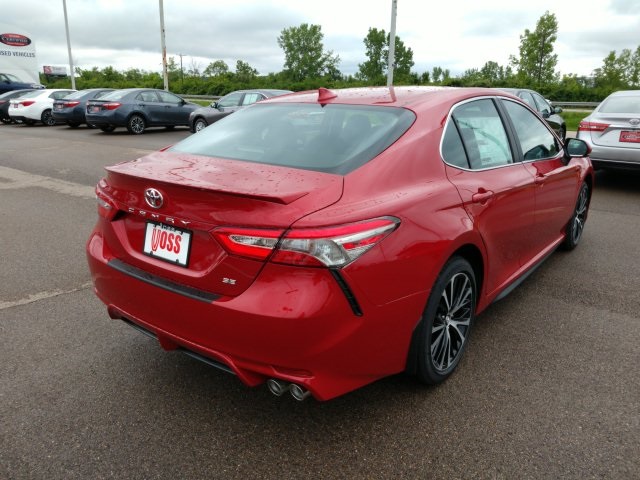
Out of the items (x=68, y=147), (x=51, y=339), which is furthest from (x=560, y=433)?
(x=68, y=147)

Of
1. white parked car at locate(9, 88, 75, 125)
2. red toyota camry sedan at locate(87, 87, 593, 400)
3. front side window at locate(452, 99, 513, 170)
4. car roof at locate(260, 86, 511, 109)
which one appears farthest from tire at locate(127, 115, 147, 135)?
front side window at locate(452, 99, 513, 170)

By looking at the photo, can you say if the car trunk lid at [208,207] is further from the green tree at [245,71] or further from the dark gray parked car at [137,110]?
the green tree at [245,71]

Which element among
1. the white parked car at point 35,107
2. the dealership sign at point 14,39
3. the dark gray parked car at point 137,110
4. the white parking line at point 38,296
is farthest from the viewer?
the dealership sign at point 14,39

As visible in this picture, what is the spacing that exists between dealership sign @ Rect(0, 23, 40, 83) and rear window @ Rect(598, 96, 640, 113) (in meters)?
38.9

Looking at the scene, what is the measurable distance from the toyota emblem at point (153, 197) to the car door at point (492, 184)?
4.87 ft

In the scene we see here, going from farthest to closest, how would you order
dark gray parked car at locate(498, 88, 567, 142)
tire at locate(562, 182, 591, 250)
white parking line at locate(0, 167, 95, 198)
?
dark gray parked car at locate(498, 88, 567, 142), white parking line at locate(0, 167, 95, 198), tire at locate(562, 182, 591, 250)

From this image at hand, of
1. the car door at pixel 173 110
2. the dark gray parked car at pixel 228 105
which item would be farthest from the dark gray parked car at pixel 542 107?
the car door at pixel 173 110

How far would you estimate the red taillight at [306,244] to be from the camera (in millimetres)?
2080

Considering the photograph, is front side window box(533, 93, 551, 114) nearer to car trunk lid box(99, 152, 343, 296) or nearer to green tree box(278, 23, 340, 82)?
car trunk lid box(99, 152, 343, 296)

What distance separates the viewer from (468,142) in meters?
3.13

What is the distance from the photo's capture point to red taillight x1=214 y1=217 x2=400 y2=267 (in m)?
2.08

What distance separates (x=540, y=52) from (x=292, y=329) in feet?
166

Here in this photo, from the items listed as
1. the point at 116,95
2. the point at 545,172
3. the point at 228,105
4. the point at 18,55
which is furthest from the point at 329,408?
the point at 18,55

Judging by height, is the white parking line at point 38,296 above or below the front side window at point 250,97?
below
